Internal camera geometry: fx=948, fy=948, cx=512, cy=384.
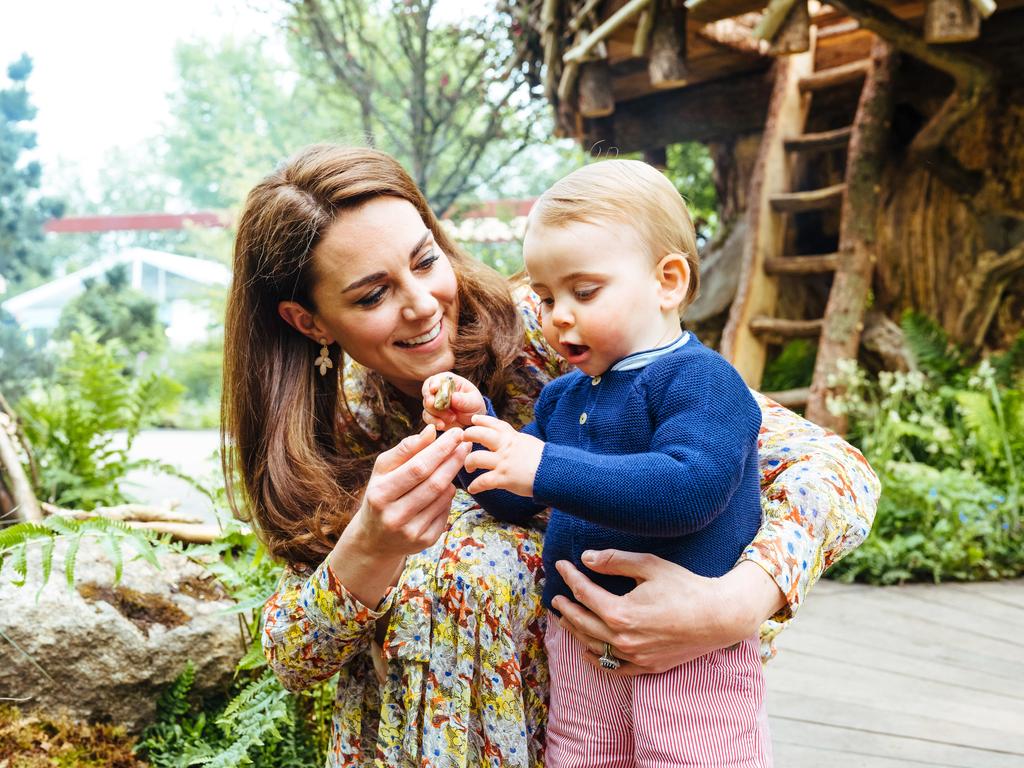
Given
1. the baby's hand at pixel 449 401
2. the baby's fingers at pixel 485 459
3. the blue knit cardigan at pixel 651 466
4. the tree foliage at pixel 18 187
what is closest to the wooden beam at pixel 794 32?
the blue knit cardigan at pixel 651 466

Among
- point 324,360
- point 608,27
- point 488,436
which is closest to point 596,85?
point 608,27

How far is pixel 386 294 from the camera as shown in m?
1.74

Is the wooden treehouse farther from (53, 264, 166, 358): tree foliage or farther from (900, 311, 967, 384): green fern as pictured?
(53, 264, 166, 358): tree foliage

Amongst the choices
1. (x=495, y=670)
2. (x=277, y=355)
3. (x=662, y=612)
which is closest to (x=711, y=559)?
(x=662, y=612)

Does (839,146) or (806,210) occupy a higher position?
(839,146)

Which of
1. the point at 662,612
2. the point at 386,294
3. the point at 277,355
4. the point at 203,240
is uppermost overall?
the point at 386,294

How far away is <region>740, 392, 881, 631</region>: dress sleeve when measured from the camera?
1448 mm

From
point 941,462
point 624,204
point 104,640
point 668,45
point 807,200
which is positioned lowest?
point 941,462

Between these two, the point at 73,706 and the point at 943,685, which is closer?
the point at 73,706

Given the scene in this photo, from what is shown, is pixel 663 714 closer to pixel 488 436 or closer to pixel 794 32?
pixel 488 436

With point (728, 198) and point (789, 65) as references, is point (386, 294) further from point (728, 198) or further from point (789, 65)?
point (728, 198)

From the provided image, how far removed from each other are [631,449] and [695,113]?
16.5 feet

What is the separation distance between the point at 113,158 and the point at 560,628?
92.7 ft

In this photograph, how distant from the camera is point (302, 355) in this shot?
6.46 ft
